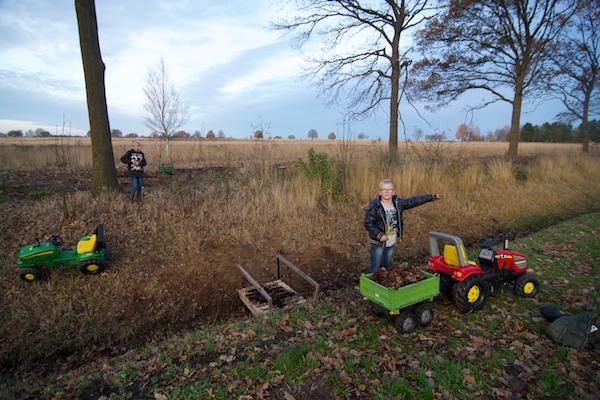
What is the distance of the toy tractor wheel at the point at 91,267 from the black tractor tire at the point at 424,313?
576cm

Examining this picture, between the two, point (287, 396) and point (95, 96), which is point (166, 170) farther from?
point (287, 396)

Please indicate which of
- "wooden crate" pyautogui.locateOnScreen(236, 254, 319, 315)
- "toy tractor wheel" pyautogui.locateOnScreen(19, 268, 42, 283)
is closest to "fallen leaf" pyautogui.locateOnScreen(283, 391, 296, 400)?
"wooden crate" pyautogui.locateOnScreen(236, 254, 319, 315)

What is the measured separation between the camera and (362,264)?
7.77 metres

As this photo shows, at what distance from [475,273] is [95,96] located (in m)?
8.83

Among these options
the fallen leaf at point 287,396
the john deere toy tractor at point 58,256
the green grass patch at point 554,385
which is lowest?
the fallen leaf at point 287,396

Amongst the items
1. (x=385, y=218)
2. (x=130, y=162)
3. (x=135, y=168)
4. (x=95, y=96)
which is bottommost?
(x=385, y=218)

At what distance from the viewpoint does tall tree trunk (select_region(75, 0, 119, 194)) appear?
295 inches

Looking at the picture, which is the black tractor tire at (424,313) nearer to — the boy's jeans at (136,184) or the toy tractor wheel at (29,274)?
the toy tractor wheel at (29,274)

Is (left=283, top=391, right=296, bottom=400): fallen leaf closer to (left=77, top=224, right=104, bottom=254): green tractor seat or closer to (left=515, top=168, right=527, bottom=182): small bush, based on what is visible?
(left=77, top=224, right=104, bottom=254): green tractor seat

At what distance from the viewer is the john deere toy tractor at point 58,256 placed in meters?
5.73

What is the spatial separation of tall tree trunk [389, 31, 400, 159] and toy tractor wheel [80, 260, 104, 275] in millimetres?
9824

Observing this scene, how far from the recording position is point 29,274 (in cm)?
574

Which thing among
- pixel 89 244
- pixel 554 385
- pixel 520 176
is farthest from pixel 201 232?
pixel 520 176

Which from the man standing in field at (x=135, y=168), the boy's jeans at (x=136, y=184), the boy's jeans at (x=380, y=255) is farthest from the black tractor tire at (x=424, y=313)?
the boy's jeans at (x=136, y=184)
